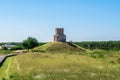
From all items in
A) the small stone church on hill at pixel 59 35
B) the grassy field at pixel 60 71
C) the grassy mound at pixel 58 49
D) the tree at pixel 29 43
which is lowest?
the grassy field at pixel 60 71

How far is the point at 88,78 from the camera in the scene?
18.0 meters

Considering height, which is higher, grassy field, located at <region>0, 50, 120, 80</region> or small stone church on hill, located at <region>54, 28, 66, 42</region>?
small stone church on hill, located at <region>54, 28, 66, 42</region>

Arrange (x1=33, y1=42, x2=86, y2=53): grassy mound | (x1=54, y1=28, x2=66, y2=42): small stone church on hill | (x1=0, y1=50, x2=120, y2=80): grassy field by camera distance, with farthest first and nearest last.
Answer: (x1=54, y1=28, x2=66, y2=42): small stone church on hill < (x1=33, y1=42, x2=86, y2=53): grassy mound < (x1=0, y1=50, x2=120, y2=80): grassy field

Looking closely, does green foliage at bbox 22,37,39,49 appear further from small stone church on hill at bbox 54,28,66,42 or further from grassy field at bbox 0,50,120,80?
grassy field at bbox 0,50,120,80

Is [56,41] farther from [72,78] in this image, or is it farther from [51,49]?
A: [72,78]

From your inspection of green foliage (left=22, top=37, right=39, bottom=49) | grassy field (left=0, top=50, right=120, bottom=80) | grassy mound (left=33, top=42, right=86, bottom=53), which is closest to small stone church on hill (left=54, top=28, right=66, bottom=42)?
green foliage (left=22, top=37, right=39, bottom=49)

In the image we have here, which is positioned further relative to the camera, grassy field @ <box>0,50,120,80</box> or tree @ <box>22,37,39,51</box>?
tree @ <box>22,37,39,51</box>

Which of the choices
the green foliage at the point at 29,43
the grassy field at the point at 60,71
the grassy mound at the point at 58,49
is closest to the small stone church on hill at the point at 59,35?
the green foliage at the point at 29,43

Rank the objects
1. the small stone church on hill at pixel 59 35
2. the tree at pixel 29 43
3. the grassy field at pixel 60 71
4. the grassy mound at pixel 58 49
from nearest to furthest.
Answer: the grassy field at pixel 60 71, the grassy mound at pixel 58 49, the small stone church on hill at pixel 59 35, the tree at pixel 29 43

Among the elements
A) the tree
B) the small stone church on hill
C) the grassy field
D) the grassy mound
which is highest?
the small stone church on hill

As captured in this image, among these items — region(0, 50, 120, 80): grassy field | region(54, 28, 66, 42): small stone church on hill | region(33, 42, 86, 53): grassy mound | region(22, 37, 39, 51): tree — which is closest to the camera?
region(0, 50, 120, 80): grassy field

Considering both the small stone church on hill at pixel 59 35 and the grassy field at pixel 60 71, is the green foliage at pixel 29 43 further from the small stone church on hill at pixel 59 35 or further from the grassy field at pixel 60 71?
the grassy field at pixel 60 71

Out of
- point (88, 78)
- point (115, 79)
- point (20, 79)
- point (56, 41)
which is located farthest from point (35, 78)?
point (56, 41)

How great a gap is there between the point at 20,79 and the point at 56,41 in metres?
89.0
